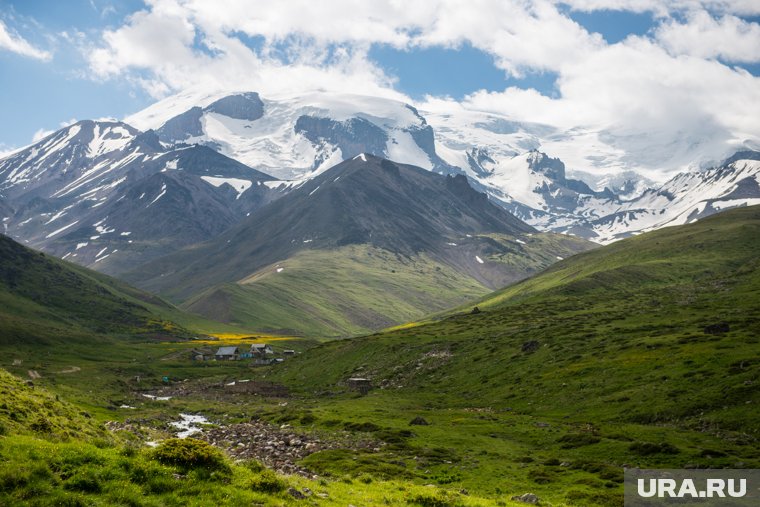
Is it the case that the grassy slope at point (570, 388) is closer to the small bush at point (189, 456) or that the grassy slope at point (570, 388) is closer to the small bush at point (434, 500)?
the small bush at point (434, 500)

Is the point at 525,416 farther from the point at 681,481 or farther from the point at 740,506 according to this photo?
the point at 740,506

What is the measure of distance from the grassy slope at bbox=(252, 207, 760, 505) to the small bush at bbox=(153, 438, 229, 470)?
2391 centimetres

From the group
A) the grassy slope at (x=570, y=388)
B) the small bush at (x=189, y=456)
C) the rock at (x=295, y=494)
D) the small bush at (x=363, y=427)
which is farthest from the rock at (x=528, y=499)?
the small bush at (x=363, y=427)

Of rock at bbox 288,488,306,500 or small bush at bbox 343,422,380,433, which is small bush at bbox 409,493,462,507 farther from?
small bush at bbox 343,422,380,433

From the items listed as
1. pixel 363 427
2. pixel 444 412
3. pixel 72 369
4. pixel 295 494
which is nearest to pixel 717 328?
pixel 444 412

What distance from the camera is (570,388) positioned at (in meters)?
90.4

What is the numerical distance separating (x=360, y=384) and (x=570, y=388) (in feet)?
170

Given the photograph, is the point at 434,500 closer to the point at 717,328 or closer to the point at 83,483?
the point at 83,483

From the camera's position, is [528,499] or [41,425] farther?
[528,499]

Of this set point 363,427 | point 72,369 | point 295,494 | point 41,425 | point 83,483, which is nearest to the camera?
point 83,483

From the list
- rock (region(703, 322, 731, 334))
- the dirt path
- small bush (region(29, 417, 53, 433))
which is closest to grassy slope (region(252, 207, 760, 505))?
rock (region(703, 322, 731, 334))

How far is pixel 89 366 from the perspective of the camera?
553ft

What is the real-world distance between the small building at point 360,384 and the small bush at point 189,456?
321ft

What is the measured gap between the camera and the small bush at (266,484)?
27.5 meters
